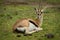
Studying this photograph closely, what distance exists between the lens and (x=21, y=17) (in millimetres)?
9578

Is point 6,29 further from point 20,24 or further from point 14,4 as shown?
point 14,4

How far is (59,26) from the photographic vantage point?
8.18m

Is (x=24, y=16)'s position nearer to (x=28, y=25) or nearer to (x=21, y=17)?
(x=21, y=17)

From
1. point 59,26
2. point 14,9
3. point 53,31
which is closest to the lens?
point 53,31

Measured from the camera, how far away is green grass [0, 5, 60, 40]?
23.3ft

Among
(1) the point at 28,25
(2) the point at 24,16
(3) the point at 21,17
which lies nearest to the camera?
(1) the point at 28,25

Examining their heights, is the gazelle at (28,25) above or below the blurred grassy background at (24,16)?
above

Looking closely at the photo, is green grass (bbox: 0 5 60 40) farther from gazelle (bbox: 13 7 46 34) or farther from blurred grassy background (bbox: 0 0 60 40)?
gazelle (bbox: 13 7 46 34)

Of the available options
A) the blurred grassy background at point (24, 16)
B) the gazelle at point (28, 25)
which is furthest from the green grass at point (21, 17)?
the gazelle at point (28, 25)

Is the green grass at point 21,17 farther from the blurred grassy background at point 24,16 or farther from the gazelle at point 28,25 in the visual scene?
the gazelle at point 28,25

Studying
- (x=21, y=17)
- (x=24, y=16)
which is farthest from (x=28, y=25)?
(x=24, y=16)

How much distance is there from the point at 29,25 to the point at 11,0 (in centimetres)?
593

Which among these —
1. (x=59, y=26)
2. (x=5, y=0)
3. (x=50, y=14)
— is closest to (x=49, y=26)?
(x=59, y=26)

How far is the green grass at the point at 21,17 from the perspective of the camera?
712cm
